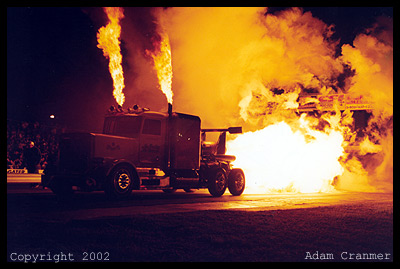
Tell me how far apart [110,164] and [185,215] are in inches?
151

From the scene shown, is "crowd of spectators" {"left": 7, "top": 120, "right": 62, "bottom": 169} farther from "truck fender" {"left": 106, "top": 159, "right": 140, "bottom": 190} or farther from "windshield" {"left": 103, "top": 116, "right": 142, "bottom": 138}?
"truck fender" {"left": 106, "top": 159, "right": 140, "bottom": 190}

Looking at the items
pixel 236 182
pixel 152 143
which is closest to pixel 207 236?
pixel 152 143

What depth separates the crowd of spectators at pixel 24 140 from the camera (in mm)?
22891

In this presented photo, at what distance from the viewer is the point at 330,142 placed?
2136 cm

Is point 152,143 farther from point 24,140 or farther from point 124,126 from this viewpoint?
point 24,140

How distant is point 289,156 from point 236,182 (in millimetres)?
4530

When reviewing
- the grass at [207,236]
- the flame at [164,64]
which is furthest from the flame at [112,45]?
the grass at [207,236]

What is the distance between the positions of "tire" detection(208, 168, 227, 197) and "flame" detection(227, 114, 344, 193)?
13.0ft

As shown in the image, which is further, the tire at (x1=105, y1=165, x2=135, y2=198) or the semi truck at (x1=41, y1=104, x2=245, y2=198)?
the semi truck at (x1=41, y1=104, x2=245, y2=198)

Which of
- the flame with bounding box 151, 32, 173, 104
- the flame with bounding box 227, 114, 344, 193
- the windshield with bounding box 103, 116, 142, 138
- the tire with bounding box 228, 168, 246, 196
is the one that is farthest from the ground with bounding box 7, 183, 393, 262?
the flame with bounding box 151, 32, 173, 104

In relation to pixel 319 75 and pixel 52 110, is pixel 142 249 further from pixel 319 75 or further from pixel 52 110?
pixel 52 110

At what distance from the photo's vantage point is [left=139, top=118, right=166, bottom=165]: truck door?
46.0ft

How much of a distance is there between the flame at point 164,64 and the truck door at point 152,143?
20.7 ft
